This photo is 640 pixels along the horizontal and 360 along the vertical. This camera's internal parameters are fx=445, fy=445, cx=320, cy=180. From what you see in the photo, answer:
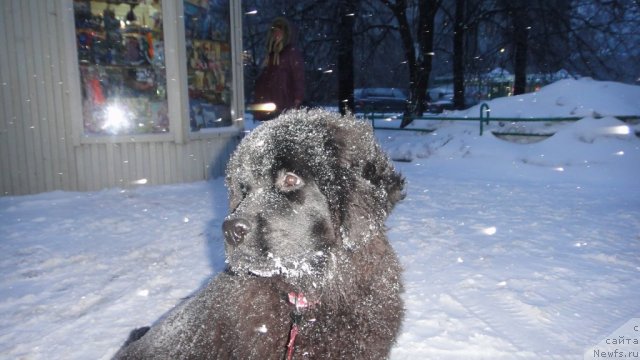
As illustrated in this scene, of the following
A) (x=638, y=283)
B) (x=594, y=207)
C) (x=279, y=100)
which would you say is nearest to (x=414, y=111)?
(x=594, y=207)

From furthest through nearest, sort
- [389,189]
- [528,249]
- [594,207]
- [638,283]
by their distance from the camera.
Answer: [594,207] < [528,249] < [638,283] < [389,189]

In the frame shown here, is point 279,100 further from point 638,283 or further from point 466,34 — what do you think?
point 466,34

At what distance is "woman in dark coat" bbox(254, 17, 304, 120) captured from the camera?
5.69 metres

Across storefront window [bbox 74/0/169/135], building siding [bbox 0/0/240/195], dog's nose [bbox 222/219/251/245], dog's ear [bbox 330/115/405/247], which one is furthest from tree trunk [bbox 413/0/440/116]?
dog's nose [bbox 222/219/251/245]

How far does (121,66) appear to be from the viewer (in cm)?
758

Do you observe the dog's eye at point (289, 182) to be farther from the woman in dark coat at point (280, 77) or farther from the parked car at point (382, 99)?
the parked car at point (382, 99)

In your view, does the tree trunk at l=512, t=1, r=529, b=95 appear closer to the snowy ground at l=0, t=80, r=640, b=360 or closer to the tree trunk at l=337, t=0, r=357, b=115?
the tree trunk at l=337, t=0, r=357, b=115

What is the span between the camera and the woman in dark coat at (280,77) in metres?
5.69

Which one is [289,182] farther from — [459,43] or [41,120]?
[459,43]

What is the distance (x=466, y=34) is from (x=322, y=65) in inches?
225

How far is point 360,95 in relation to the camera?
30312mm

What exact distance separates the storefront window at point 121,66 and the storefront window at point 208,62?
534 millimetres

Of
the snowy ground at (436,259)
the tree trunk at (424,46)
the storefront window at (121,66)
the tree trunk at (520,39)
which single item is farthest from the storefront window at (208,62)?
the tree trunk at (520,39)

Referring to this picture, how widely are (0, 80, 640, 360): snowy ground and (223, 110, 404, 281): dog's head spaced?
4.47ft
